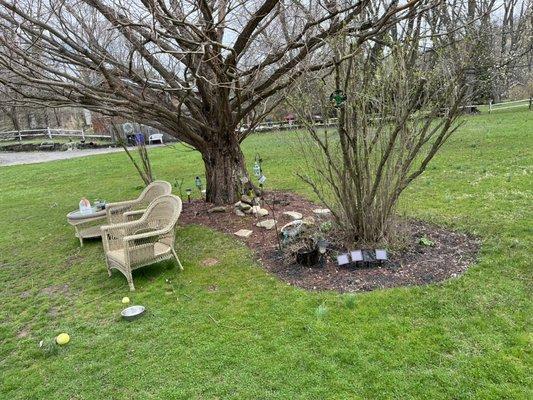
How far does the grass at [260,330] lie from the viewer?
2.37 metres

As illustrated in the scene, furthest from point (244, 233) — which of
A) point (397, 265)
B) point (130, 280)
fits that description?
point (397, 265)

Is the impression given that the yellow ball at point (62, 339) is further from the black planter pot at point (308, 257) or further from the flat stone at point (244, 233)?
the flat stone at point (244, 233)

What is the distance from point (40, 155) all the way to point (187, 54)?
65.9 feet

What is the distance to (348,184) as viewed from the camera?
390 cm

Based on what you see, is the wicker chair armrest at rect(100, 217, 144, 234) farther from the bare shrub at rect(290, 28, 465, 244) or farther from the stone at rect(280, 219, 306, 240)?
the bare shrub at rect(290, 28, 465, 244)

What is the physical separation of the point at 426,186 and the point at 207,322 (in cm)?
496

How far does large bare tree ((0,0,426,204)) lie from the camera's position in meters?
4.09

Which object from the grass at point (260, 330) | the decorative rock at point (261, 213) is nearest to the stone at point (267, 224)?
the decorative rock at point (261, 213)

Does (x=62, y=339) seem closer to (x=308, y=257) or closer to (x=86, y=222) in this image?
(x=308, y=257)

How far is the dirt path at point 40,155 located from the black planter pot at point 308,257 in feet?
56.9

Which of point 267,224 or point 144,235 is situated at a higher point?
point 144,235

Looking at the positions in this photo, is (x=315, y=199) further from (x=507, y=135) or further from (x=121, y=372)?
(x=507, y=135)

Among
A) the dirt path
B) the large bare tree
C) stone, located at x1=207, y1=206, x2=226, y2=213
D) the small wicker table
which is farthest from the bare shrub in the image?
the dirt path

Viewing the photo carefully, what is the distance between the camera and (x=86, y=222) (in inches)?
221
